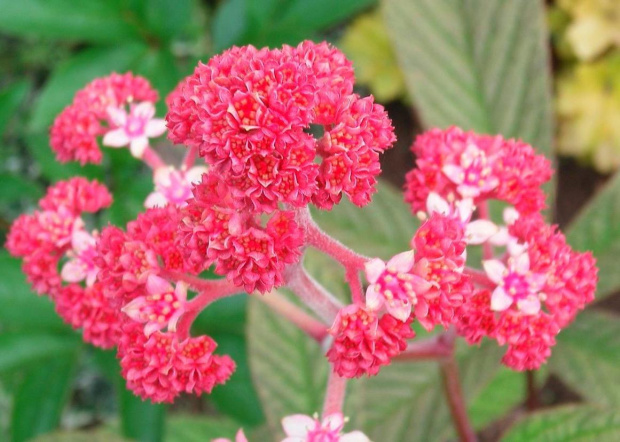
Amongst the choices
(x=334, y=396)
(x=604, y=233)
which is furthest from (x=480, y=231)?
(x=604, y=233)

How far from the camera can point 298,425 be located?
0.85 m

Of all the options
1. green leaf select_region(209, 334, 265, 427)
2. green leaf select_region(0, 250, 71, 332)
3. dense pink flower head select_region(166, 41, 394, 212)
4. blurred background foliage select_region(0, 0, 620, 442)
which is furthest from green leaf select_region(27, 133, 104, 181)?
dense pink flower head select_region(166, 41, 394, 212)

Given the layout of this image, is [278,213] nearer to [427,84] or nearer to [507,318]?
[507,318]

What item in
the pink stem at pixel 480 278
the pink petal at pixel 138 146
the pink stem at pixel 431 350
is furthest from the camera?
the pink stem at pixel 431 350

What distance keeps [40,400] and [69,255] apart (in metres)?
0.74

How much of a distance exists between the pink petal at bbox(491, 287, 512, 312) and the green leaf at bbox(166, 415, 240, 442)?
1.07 metres

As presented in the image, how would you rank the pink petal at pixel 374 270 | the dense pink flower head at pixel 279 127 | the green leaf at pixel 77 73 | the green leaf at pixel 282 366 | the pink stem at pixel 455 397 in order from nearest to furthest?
the dense pink flower head at pixel 279 127 → the pink petal at pixel 374 270 → the pink stem at pixel 455 397 → the green leaf at pixel 282 366 → the green leaf at pixel 77 73

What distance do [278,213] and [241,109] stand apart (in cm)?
11

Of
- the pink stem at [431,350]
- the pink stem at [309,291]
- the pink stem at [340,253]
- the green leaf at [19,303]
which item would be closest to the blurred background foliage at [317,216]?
the green leaf at [19,303]

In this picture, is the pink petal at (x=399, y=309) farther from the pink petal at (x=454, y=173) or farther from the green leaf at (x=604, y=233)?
the green leaf at (x=604, y=233)

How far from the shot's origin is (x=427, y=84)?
1.52m

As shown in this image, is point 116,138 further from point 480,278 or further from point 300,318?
point 480,278

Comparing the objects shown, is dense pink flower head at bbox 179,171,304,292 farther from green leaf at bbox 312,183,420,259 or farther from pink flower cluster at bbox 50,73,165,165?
green leaf at bbox 312,183,420,259

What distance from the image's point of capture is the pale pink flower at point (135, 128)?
0.97 meters
